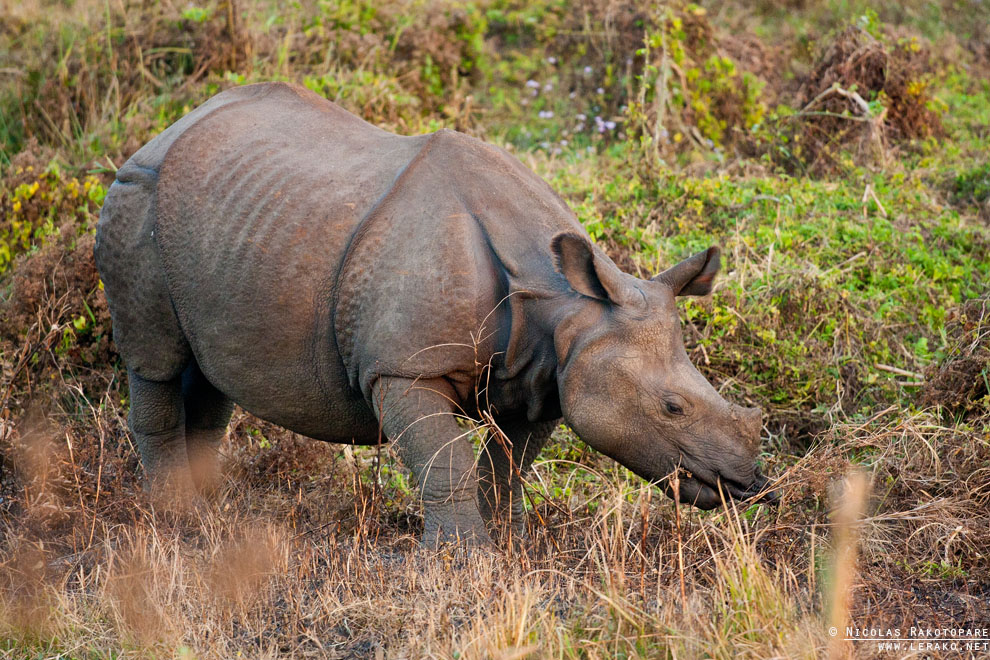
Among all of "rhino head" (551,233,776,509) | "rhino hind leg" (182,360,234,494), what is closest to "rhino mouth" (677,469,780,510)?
"rhino head" (551,233,776,509)

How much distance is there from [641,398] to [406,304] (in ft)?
3.23

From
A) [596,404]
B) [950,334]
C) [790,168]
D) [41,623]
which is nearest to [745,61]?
[790,168]

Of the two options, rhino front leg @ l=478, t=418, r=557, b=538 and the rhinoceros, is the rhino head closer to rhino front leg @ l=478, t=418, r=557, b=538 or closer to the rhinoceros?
the rhinoceros

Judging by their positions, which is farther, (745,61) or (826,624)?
(745,61)

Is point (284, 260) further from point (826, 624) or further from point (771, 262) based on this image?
point (771, 262)

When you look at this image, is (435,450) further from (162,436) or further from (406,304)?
(162,436)

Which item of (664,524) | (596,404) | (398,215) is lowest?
(664,524)

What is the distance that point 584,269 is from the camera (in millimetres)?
4590

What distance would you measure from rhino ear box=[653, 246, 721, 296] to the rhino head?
21 centimetres

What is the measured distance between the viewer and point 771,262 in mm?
→ 7547

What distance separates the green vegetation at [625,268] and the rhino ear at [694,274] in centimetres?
84

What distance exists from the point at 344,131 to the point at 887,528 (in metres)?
2.96

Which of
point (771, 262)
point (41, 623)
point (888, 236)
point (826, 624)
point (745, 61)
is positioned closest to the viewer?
point (826, 624)

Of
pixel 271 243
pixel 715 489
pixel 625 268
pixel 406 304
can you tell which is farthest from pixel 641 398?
pixel 625 268
